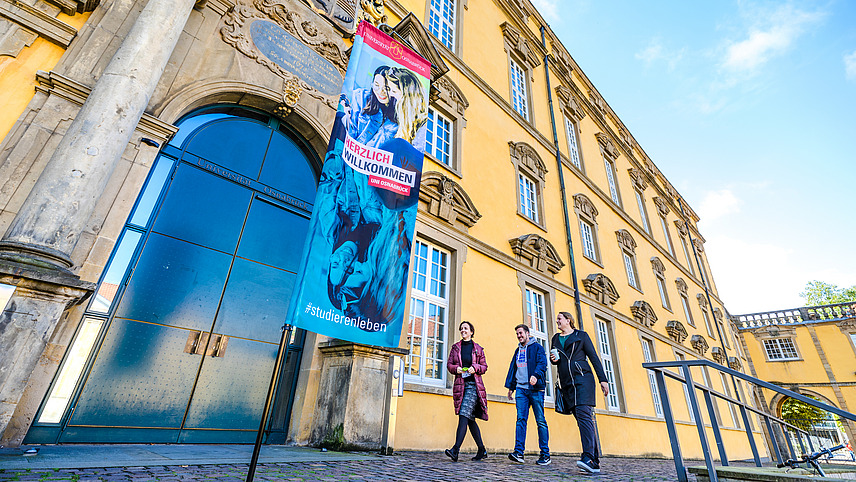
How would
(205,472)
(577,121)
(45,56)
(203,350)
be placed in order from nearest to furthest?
(205,472)
(45,56)
(203,350)
(577,121)

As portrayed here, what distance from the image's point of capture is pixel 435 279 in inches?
293

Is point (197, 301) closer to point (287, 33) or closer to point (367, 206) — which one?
point (367, 206)

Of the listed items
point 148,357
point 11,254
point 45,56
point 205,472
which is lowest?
point 205,472

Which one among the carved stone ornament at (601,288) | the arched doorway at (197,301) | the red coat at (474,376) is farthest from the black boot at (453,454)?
the carved stone ornament at (601,288)

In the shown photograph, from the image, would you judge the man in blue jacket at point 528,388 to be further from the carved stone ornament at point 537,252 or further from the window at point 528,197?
the window at point 528,197

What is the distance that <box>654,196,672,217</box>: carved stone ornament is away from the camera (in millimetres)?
22192

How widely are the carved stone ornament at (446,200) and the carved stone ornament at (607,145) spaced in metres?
11.9

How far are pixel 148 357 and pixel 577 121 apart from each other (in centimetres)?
1617

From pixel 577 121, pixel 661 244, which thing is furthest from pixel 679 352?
pixel 577 121

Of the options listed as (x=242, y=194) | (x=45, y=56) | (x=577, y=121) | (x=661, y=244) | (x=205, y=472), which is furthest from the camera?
(x=661, y=244)

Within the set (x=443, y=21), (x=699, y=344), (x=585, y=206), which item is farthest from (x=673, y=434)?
(x=699, y=344)

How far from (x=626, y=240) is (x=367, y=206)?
1456 centimetres

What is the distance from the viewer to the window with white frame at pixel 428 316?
A: 21.6ft

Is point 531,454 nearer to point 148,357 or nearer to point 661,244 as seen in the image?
point 148,357
